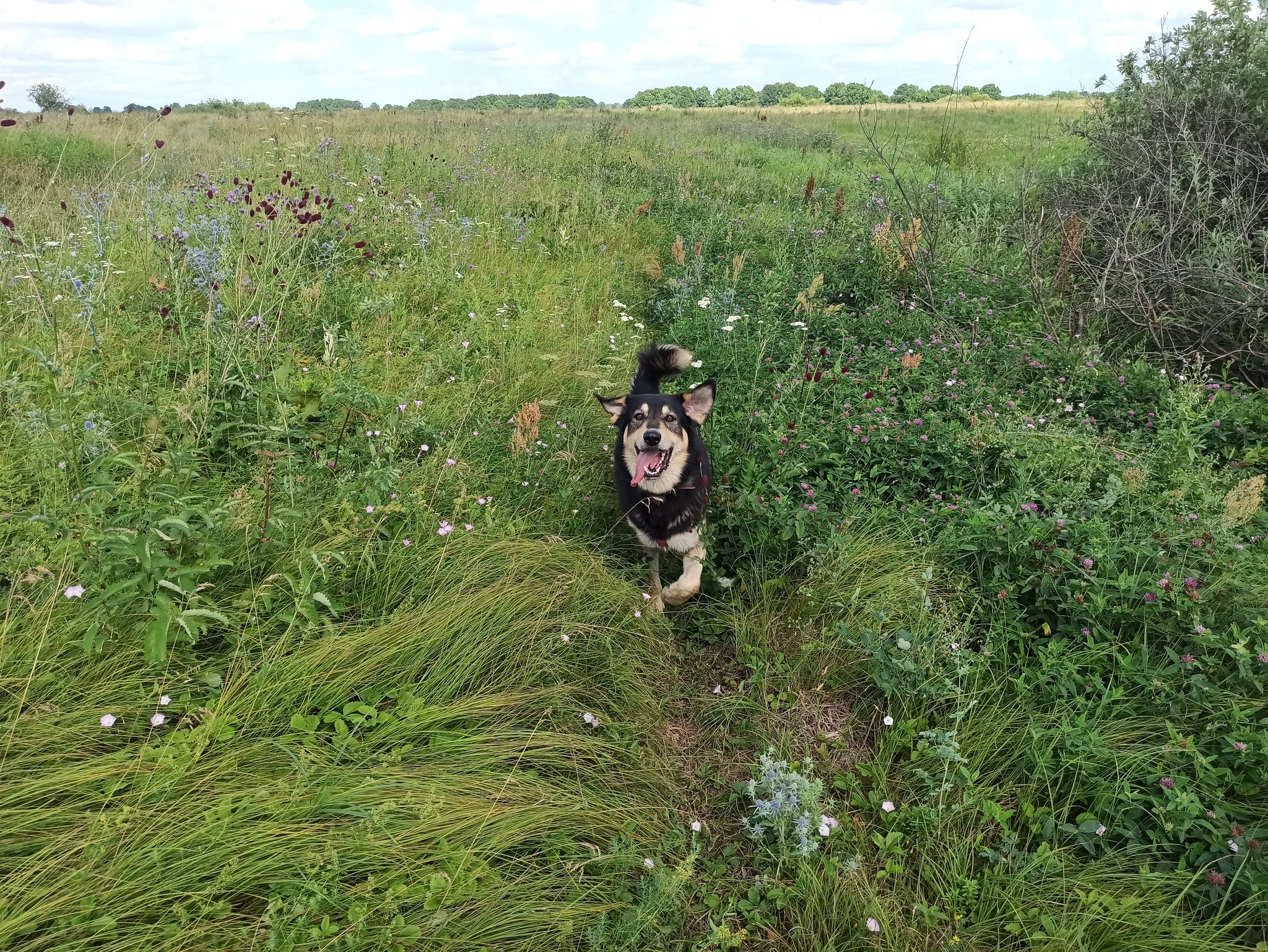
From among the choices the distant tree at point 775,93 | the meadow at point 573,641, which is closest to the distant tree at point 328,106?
the meadow at point 573,641

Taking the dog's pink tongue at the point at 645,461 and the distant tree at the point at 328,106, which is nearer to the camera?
the dog's pink tongue at the point at 645,461

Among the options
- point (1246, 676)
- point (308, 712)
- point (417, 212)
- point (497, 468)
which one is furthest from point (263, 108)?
point (1246, 676)

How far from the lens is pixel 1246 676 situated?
7.29 feet

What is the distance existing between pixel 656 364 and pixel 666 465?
2.97ft

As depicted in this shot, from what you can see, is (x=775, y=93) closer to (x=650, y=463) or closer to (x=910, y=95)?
(x=910, y=95)

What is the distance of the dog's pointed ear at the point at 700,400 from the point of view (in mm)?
3600

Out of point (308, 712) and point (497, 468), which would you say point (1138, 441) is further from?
point (308, 712)

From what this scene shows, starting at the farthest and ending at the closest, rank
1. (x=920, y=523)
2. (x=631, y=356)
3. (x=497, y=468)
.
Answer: (x=631, y=356) < (x=497, y=468) < (x=920, y=523)

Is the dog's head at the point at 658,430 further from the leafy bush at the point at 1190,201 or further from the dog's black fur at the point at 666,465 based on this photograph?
the leafy bush at the point at 1190,201

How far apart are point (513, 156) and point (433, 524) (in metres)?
9.26

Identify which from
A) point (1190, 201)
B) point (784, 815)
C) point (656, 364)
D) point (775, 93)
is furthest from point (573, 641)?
point (775, 93)

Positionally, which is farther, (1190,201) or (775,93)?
(775,93)

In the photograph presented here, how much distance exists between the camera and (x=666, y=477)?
356cm

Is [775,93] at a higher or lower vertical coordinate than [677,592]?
higher
